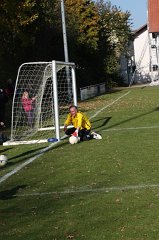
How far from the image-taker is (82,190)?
7570 mm

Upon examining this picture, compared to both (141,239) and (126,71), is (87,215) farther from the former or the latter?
(126,71)

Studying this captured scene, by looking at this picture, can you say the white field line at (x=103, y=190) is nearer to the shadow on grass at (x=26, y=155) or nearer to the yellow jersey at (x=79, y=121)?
the shadow on grass at (x=26, y=155)

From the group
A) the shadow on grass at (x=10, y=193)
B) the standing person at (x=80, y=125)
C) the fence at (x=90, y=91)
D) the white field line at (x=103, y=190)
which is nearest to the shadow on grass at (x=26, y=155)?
the standing person at (x=80, y=125)

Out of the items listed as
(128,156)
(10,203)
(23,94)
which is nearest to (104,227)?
(10,203)

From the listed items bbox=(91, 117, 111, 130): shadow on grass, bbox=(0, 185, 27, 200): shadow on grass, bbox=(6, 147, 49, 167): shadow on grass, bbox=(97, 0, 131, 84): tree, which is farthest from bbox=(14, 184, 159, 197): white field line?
bbox=(97, 0, 131, 84): tree

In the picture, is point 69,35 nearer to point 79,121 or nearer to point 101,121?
point 101,121

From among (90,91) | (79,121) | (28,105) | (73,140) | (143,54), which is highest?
(143,54)

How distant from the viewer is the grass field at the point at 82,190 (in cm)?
564

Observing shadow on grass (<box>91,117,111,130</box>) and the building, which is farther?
the building

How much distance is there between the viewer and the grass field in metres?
5.64

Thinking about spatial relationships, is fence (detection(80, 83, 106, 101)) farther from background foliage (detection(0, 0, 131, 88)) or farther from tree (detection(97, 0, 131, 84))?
tree (detection(97, 0, 131, 84))

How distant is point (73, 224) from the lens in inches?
230

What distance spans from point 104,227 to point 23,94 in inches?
469

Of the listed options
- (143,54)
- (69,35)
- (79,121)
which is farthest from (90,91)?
(143,54)
